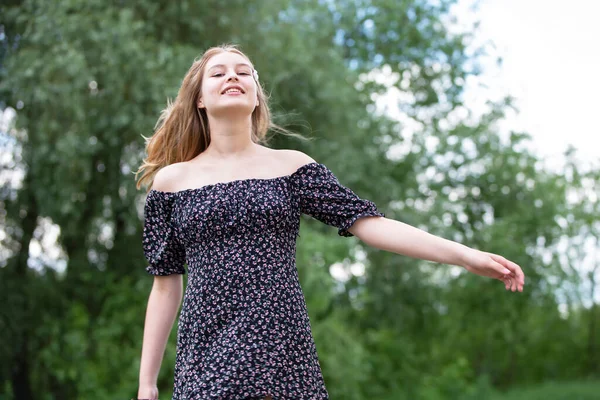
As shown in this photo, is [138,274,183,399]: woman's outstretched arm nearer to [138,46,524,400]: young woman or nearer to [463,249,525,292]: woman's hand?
[138,46,524,400]: young woman

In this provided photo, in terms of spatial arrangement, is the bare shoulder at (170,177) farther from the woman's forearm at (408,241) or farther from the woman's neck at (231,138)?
the woman's forearm at (408,241)

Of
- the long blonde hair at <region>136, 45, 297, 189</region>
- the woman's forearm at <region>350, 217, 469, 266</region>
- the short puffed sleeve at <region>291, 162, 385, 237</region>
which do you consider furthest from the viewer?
the long blonde hair at <region>136, 45, 297, 189</region>

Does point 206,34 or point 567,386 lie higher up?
point 206,34

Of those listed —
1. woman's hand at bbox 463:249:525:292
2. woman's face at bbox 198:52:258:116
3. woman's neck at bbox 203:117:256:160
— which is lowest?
woman's hand at bbox 463:249:525:292

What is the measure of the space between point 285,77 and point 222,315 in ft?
22.2

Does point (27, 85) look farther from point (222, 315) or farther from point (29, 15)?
point (222, 315)

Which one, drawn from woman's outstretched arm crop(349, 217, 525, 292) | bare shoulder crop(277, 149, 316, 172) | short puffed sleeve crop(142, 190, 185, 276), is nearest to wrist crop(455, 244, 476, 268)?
woman's outstretched arm crop(349, 217, 525, 292)

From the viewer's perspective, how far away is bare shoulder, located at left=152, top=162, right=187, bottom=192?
8.29 ft

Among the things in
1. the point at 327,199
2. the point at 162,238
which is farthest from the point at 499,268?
the point at 162,238

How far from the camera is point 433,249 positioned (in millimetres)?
2205

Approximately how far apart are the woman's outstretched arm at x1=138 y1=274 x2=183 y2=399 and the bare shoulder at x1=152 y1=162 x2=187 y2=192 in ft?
0.89

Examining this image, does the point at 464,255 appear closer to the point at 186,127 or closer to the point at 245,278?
the point at 245,278

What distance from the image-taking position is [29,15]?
27.7ft

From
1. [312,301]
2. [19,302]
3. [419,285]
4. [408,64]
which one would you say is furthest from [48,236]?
[408,64]
